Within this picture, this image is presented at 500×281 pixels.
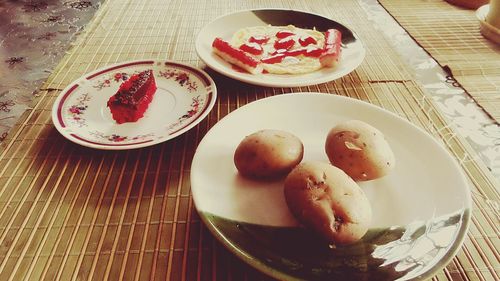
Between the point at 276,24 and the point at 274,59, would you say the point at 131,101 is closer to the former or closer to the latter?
the point at 274,59

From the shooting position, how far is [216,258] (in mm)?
587

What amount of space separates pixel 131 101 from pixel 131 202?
251 mm

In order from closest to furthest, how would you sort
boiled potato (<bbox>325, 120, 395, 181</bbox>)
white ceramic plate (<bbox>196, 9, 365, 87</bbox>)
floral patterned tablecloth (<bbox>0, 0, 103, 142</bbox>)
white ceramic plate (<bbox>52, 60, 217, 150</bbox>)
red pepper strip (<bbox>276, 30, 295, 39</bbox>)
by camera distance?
boiled potato (<bbox>325, 120, 395, 181</bbox>) → white ceramic plate (<bbox>52, 60, 217, 150</bbox>) → white ceramic plate (<bbox>196, 9, 365, 87</bbox>) → floral patterned tablecloth (<bbox>0, 0, 103, 142</bbox>) → red pepper strip (<bbox>276, 30, 295, 39</bbox>)

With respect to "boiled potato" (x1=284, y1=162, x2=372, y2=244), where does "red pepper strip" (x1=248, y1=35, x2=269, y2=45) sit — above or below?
below

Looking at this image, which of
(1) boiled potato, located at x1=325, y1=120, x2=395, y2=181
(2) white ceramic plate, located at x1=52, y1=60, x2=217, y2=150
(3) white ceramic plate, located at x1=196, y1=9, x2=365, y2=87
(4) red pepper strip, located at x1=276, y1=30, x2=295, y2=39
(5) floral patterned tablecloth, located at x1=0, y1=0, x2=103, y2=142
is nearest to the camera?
(1) boiled potato, located at x1=325, y1=120, x2=395, y2=181

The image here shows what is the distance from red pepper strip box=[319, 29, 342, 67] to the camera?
1062 millimetres

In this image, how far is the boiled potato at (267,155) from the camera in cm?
63

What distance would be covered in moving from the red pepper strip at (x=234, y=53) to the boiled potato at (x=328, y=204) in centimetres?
53

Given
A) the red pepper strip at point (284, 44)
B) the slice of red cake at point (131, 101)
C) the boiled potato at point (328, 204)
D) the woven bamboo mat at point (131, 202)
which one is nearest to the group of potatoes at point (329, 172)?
the boiled potato at point (328, 204)

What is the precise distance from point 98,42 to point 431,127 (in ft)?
3.56

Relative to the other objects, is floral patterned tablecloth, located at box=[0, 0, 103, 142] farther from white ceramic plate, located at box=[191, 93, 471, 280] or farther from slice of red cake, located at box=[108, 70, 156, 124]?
white ceramic plate, located at box=[191, 93, 471, 280]

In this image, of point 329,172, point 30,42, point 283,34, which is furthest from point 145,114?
point 30,42

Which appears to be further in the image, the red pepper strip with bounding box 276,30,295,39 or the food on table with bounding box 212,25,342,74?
the red pepper strip with bounding box 276,30,295,39

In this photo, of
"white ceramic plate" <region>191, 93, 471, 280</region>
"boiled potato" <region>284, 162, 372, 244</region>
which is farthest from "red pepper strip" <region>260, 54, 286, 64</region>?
"boiled potato" <region>284, 162, 372, 244</region>
